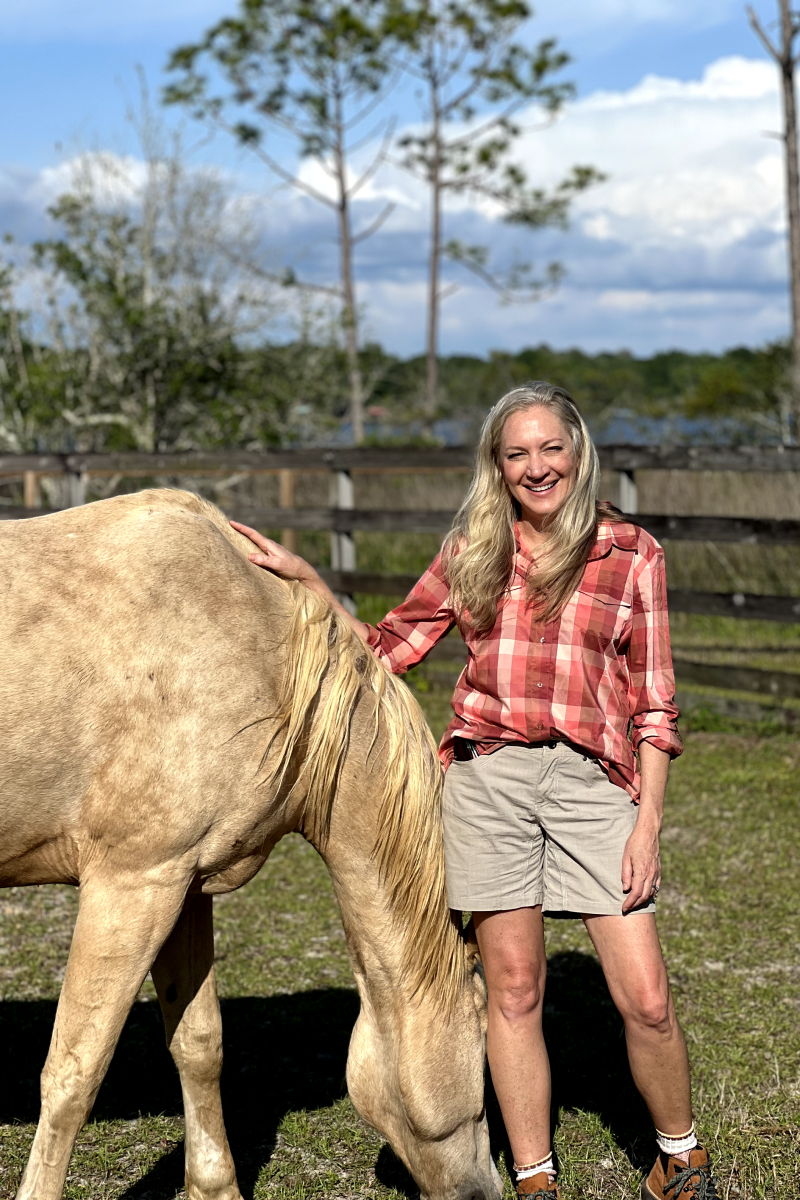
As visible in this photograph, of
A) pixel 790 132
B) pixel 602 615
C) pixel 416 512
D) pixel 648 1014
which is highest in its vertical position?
pixel 790 132

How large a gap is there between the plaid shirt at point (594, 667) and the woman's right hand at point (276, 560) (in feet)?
1.39

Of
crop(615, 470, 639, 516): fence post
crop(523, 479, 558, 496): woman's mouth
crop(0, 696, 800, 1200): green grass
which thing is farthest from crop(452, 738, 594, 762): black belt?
crop(615, 470, 639, 516): fence post

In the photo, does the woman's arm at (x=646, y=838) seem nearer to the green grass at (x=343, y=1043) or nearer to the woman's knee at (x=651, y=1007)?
the woman's knee at (x=651, y=1007)

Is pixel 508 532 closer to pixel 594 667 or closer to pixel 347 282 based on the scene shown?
pixel 594 667

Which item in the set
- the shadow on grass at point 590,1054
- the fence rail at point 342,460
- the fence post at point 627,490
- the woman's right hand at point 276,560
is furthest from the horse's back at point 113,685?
the fence post at point 627,490

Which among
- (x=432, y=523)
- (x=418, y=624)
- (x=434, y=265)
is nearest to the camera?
(x=418, y=624)

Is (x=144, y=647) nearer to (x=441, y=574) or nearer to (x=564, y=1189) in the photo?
(x=441, y=574)

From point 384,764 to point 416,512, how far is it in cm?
552

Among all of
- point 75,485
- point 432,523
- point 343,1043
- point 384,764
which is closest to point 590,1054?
point 343,1043

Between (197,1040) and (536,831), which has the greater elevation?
(536,831)

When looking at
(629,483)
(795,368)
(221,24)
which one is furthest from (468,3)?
(629,483)

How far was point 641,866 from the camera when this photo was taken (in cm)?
229

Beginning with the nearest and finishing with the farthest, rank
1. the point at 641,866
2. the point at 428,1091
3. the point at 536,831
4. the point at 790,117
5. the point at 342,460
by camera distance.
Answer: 1. the point at 428,1091
2. the point at 641,866
3. the point at 536,831
4. the point at 342,460
5. the point at 790,117

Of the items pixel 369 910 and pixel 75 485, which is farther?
pixel 75 485
